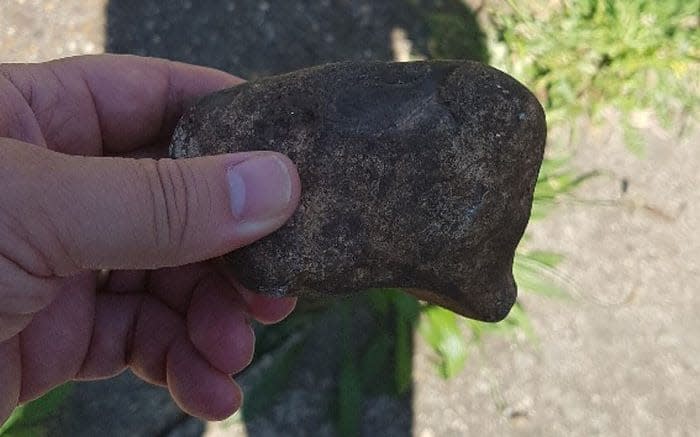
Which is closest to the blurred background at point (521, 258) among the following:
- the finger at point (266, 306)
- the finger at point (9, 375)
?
the finger at point (266, 306)

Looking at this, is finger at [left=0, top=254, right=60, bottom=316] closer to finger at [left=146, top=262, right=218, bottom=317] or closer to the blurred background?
finger at [left=146, top=262, right=218, bottom=317]

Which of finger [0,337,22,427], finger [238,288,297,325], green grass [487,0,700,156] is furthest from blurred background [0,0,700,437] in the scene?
finger [0,337,22,427]

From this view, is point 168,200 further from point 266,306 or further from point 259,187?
point 266,306

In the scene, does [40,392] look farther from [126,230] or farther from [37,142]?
[126,230]

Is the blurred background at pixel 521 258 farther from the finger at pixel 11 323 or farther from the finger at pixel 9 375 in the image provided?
the finger at pixel 11 323

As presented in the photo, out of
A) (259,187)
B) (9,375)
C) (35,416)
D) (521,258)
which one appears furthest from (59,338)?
(521,258)

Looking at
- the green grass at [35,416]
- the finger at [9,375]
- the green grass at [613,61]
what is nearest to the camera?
the finger at [9,375]

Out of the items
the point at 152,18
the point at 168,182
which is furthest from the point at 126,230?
the point at 152,18
